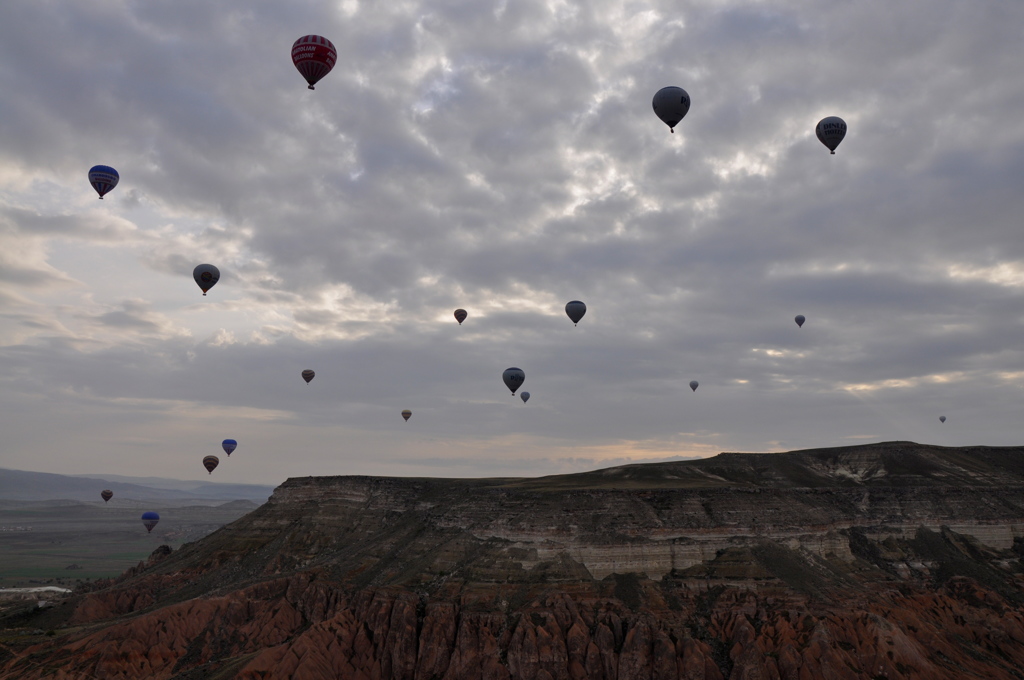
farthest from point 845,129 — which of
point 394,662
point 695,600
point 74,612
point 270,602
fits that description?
point 74,612

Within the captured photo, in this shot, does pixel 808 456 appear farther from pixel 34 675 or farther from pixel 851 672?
pixel 34 675

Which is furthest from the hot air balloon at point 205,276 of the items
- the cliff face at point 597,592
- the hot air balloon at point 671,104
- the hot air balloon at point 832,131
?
the hot air balloon at point 832,131

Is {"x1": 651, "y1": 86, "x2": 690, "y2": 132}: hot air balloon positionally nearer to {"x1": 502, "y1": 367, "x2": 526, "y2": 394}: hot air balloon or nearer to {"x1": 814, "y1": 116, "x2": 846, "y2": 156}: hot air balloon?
{"x1": 814, "y1": 116, "x2": 846, "y2": 156}: hot air balloon

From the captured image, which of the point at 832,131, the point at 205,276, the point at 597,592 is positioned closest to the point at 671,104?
the point at 832,131

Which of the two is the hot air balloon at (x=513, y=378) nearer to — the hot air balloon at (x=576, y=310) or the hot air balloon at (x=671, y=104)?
the hot air balloon at (x=576, y=310)

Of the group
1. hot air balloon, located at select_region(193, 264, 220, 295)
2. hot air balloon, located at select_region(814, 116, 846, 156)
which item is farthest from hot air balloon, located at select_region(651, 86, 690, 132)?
hot air balloon, located at select_region(193, 264, 220, 295)

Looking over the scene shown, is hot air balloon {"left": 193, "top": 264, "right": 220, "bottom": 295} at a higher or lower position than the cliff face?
higher
